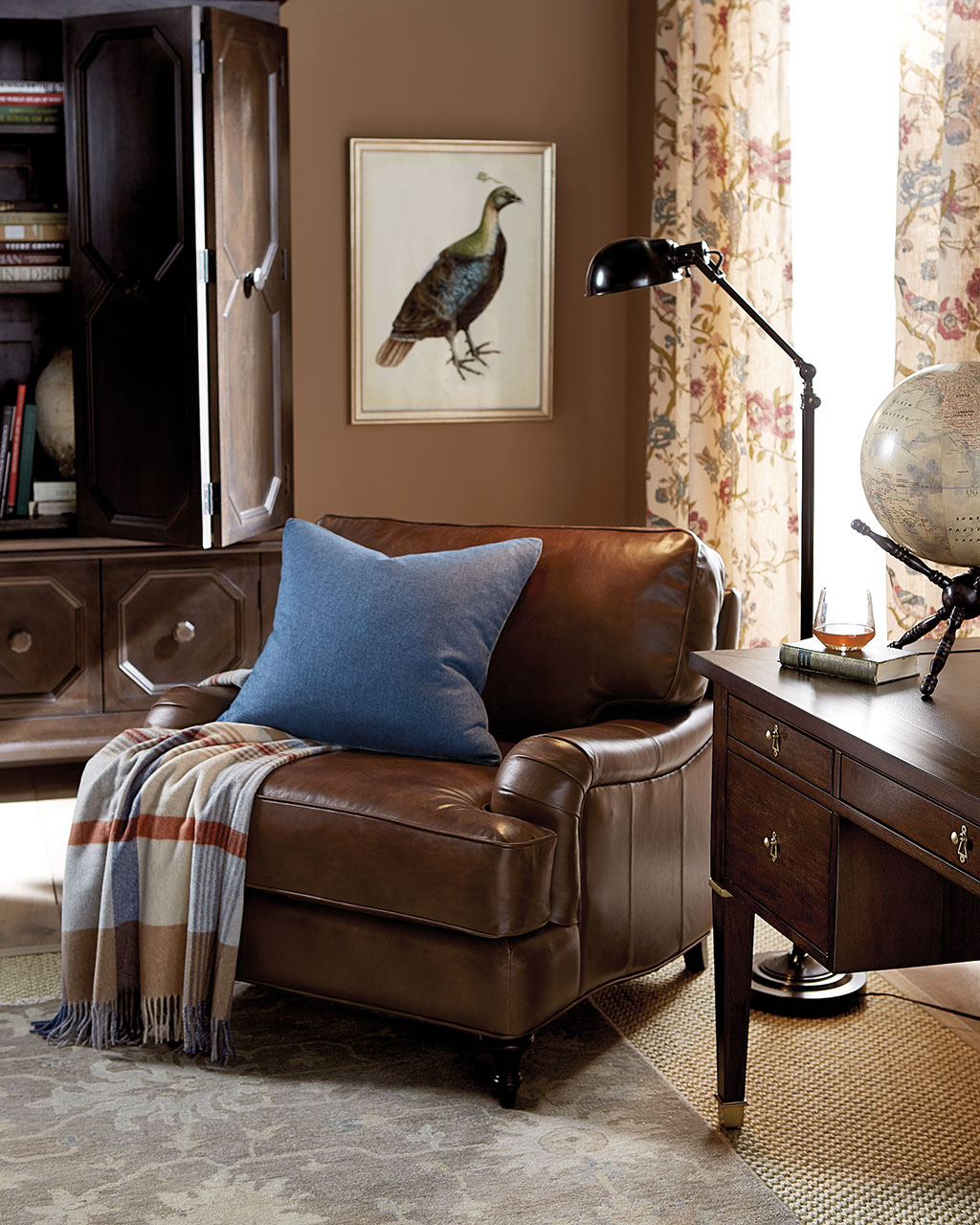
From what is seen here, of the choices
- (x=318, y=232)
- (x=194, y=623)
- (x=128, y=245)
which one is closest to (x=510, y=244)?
(x=318, y=232)

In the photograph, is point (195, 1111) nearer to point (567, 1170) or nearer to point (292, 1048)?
point (292, 1048)

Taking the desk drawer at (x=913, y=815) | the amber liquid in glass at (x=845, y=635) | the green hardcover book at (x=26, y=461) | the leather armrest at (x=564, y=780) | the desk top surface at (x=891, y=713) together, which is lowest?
the leather armrest at (x=564, y=780)

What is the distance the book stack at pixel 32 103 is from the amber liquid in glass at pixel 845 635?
8.57 ft

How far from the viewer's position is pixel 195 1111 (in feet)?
7.23

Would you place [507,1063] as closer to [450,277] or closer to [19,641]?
[19,641]

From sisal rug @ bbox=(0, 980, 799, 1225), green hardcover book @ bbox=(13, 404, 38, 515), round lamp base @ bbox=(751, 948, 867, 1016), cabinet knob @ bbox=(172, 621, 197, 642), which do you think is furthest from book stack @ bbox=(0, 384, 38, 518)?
round lamp base @ bbox=(751, 948, 867, 1016)

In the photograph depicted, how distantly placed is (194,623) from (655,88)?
2044 mm

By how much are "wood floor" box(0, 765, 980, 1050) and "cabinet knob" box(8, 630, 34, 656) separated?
47 centimetres

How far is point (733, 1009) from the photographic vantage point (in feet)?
7.12

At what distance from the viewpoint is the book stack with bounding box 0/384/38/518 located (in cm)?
378

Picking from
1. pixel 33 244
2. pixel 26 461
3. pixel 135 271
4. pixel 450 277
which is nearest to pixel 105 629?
pixel 26 461

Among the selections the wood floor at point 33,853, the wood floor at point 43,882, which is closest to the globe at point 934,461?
the wood floor at point 43,882

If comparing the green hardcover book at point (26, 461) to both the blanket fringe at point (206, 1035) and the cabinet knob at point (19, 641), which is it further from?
the blanket fringe at point (206, 1035)

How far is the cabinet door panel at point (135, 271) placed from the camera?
339cm
